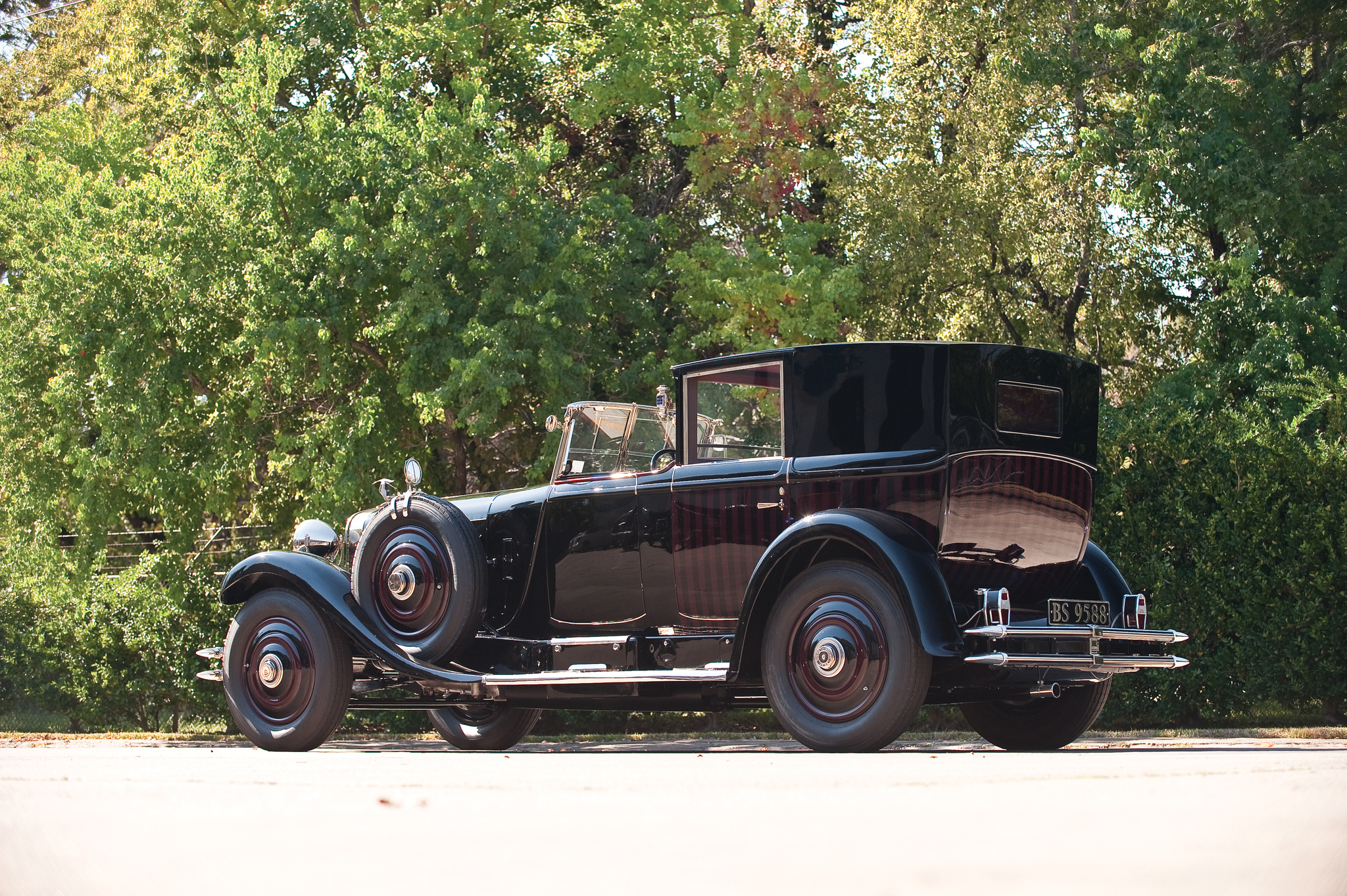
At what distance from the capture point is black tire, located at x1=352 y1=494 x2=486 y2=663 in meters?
8.05

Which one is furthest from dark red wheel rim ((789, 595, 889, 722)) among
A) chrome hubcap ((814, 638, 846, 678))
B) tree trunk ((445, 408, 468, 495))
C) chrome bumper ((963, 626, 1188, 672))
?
tree trunk ((445, 408, 468, 495))

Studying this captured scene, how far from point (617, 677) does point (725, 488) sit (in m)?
1.23

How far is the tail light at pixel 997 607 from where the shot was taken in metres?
6.46

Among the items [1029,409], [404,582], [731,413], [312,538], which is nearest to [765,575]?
[731,413]

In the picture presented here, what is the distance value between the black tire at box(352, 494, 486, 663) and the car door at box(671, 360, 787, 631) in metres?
1.34

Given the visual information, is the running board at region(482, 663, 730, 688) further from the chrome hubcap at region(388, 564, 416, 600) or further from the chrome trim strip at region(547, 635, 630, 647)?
the chrome hubcap at region(388, 564, 416, 600)

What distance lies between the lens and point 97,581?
57.9 feet

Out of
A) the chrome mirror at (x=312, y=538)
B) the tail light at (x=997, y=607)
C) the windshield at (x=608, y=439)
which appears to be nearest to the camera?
the tail light at (x=997, y=607)

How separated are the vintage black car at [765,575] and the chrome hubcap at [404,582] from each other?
2 centimetres

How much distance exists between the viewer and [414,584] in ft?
26.9

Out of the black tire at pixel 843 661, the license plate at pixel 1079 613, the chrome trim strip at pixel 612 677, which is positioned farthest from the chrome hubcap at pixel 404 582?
the license plate at pixel 1079 613

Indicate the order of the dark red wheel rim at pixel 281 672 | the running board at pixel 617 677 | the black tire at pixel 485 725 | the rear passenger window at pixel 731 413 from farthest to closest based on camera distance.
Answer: the black tire at pixel 485 725, the dark red wheel rim at pixel 281 672, the rear passenger window at pixel 731 413, the running board at pixel 617 677

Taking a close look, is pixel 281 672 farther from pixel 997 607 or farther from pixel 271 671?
pixel 997 607

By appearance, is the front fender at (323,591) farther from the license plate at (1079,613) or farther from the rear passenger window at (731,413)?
the license plate at (1079,613)
